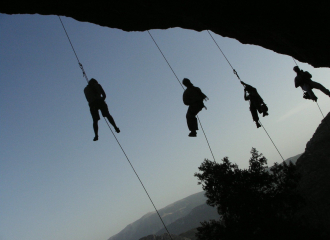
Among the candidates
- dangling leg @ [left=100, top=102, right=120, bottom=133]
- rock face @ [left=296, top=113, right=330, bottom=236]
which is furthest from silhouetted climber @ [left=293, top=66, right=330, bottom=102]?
rock face @ [left=296, top=113, right=330, bottom=236]

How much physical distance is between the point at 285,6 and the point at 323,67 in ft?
14.9

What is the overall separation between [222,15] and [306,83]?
6.00 metres

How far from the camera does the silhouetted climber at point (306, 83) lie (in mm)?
8895

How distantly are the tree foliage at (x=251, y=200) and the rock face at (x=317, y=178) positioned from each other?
2356 mm

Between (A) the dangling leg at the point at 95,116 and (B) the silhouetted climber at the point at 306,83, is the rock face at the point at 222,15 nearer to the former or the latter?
(B) the silhouetted climber at the point at 306,83

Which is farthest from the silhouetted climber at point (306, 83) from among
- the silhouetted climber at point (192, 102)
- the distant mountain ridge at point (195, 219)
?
the distant mountain ridge at point (195, 219)

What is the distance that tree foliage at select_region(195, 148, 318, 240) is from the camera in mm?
14750

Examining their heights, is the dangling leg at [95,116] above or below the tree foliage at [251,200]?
above

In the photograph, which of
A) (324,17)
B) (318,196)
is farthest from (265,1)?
(318,196)

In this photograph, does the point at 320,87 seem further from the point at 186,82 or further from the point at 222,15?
the point at 222,15

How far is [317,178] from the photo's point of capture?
24281 millimetres

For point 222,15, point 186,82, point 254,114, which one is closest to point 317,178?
point 254,114

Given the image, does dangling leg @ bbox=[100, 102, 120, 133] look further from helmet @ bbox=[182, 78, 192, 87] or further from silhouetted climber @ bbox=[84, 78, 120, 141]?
helmet @ bbox=[182, 78, 192, 87]

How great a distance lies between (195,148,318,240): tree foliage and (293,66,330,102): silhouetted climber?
34.1 feet
